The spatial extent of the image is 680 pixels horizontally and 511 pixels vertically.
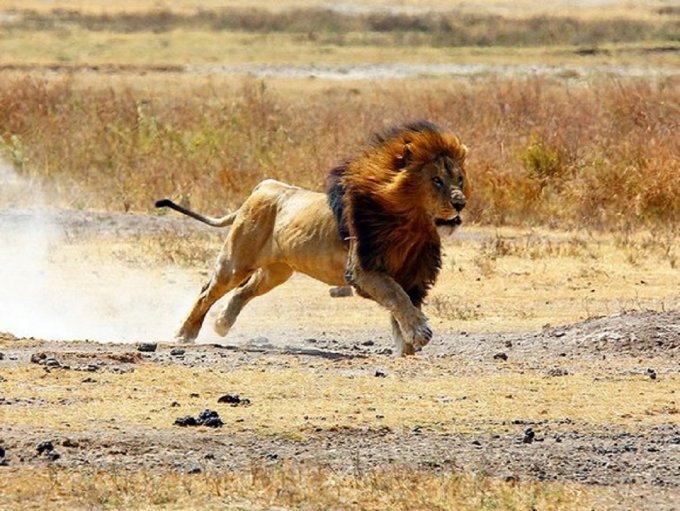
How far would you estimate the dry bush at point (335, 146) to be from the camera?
20.4 metres

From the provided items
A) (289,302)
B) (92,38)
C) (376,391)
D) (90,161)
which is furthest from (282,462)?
(92,38)

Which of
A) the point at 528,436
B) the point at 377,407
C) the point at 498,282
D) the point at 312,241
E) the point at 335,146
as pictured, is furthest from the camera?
the point at 335,146

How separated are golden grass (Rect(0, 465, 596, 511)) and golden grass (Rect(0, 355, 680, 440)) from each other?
892mm

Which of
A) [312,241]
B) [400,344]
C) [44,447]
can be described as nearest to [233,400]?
[44,447]

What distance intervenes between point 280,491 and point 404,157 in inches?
179

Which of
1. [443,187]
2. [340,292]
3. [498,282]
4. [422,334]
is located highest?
[443,187]

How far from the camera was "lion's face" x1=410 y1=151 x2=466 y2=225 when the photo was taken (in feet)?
38.8

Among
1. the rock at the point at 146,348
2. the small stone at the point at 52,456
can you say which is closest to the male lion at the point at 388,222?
the rock at the point at 146,348

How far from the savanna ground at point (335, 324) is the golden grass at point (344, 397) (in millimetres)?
27

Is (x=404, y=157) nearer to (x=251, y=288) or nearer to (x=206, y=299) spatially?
(x=251, y=288)

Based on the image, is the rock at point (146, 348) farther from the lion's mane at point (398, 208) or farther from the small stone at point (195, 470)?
the small stone at point (195, 470)

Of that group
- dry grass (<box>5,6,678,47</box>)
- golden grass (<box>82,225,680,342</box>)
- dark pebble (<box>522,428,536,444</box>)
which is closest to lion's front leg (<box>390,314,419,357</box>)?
golden grass (<box>82,225,680,342</box>)

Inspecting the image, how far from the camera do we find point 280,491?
7887 mm

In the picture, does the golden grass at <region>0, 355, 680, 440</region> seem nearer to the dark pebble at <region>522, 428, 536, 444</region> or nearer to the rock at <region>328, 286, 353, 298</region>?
the dark pebble at <region>522, 428, 536, 444</region>
